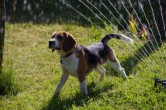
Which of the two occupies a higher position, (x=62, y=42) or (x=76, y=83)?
(x=62, y=42)

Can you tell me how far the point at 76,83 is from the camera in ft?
19.9

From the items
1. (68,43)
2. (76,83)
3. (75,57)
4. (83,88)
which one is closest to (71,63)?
(75,57)

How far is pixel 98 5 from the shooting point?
34.4 feet

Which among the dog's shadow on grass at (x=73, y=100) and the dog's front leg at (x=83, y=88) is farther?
the dog's front leg at (x=83, y=88)

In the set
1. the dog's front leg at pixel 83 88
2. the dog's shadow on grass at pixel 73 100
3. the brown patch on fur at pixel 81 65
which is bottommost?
the dog's shadow on grass at pixel 73 100

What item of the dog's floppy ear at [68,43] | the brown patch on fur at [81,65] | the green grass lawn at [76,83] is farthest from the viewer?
the brown patch on fur at [81,65]

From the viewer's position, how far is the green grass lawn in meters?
5.18

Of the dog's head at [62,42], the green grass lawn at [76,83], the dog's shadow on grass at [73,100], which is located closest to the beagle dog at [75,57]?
the dog's head at [62,42]

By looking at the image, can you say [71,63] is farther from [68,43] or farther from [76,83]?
[76,83]

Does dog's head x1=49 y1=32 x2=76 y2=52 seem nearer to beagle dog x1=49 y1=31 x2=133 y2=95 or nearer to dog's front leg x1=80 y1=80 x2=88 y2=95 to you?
beagle dog x1=49 y1=31 x2=133 y2=95

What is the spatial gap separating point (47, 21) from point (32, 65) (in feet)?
8.77

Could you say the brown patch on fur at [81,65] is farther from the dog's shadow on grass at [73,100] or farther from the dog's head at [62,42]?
the dog's shadow on grass at [73,100]

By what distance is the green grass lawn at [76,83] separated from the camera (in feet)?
17.0

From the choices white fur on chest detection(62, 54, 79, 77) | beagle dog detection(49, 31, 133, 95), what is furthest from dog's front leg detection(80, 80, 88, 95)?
white fur on chest detection(62, 54, 79, 77)
